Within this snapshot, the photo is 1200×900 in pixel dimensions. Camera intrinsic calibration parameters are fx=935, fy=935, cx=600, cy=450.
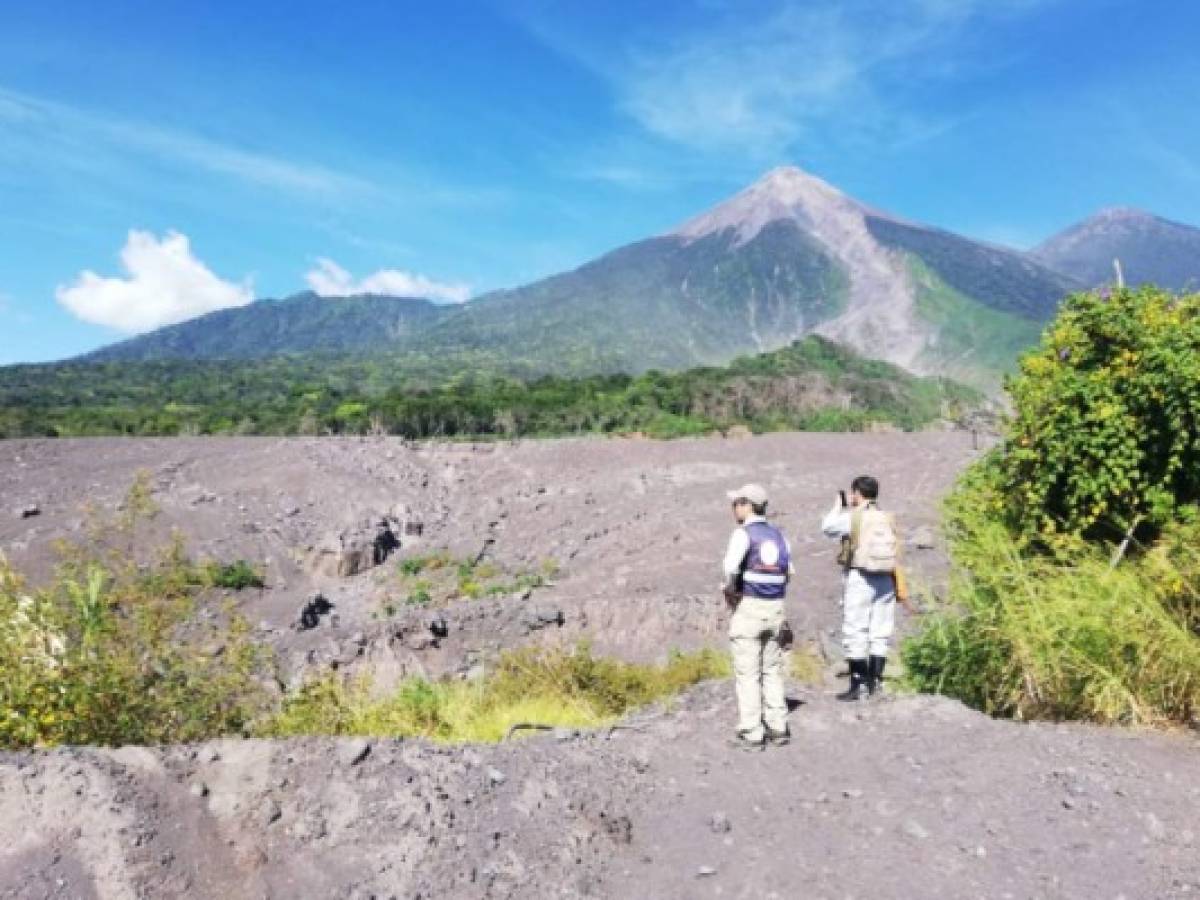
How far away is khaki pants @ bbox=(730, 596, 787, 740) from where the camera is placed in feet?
15.9

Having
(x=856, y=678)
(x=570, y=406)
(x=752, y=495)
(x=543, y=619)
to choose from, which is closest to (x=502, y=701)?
(x=856, y=678)

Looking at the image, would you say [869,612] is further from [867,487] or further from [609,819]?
[609,819]

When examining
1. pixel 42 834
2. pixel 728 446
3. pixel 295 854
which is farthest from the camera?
pixel 728 446

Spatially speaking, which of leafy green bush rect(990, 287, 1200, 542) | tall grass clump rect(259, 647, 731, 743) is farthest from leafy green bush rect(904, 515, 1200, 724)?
tall grass clump rect(259, 647, 731, 743)

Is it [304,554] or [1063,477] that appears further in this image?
[304,554]

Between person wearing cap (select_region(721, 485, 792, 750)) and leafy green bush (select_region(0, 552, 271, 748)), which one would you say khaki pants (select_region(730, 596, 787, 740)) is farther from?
leafy green bush (select_region(0, 552, 271, 748))

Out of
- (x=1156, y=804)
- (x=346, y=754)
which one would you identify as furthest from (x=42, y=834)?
(x=1156, y=804)

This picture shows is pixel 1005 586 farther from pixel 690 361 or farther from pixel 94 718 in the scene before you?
pixel 690 361

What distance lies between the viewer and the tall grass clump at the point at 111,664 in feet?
14.0

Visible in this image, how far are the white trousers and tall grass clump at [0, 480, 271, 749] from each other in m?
3.46

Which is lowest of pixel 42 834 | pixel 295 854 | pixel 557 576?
pixel 557 576

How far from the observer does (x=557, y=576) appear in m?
18.7

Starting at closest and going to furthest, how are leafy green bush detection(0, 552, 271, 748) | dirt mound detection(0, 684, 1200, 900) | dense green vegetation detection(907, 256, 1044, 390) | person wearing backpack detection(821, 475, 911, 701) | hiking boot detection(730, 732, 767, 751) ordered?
dirt mound detection(0, 684, 1200, 900) < leafy green bush detection(0, 552, 271, 748) < hiking boot detection(730, 732, 767, 751) < person wearing backpack detection(821, 475, 911, 701) < dense green vegetation detection(907, 256, 1044, 390)

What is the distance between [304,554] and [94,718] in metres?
17.7
